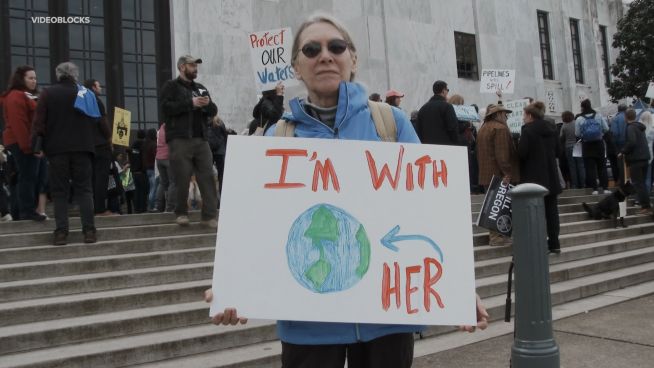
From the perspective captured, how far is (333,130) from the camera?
2.13m

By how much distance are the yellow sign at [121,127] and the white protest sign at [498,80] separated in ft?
27.4

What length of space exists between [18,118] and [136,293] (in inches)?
125

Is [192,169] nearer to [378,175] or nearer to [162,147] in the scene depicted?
[162,147]

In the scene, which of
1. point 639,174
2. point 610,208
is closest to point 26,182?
point 610,208

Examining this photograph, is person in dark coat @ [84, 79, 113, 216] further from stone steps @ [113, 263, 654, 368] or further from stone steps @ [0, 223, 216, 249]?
stone steps @ [113, 263, 654, 368]

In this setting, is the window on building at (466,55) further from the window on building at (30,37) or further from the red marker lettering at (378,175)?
the red marker lettering at (378,175)

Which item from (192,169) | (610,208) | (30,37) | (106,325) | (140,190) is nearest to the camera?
(106,325)

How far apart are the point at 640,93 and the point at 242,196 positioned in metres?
27.3

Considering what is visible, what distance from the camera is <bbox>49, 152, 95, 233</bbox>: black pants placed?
628 cm

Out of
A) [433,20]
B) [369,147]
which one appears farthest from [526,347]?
[433,20]

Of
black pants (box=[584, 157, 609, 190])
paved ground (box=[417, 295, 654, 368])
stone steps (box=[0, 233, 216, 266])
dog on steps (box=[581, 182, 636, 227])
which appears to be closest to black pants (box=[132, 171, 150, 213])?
stone steps (box=[0, 233, 216, 266])

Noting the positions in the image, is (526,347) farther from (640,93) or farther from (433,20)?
(640,93)

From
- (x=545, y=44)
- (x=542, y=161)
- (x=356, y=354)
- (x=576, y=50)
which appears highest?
(x=576, y=50)

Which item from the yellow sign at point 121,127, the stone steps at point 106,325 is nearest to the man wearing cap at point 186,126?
the stone steps at point 106,325
